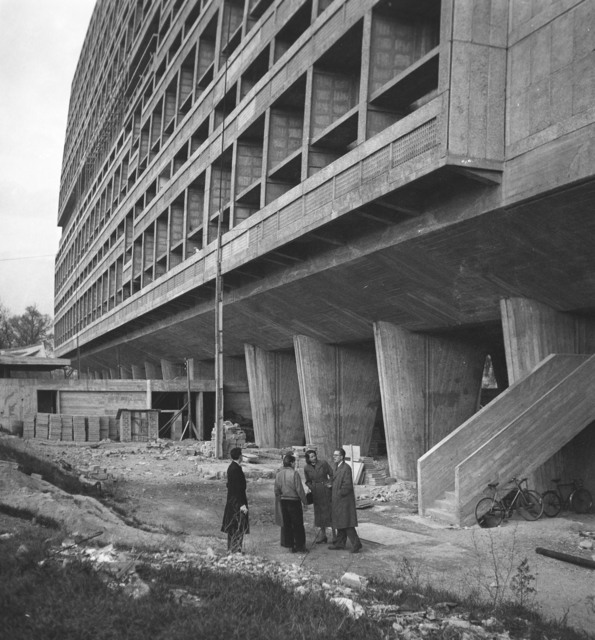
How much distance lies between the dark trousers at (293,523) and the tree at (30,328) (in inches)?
3700

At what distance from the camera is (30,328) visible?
100312mm

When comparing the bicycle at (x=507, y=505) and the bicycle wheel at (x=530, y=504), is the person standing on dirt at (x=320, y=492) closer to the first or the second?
the bicycle at (x=507, y=505)

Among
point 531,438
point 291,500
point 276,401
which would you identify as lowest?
point 291,500

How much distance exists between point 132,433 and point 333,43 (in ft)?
63.7

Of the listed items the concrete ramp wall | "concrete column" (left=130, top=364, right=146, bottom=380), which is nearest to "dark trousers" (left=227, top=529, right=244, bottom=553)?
the concrete ramp wall

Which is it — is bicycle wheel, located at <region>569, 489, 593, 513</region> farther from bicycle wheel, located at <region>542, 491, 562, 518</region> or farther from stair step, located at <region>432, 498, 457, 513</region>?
stair step, located at <region>432, 498, 457, 513</region>

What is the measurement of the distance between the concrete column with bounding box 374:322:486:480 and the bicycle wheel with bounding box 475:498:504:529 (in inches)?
295

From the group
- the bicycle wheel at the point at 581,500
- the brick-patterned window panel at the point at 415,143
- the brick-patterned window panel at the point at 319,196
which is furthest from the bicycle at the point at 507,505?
the brick-patterned window panel at the point at 319,196

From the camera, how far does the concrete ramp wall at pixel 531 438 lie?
40.1 ft

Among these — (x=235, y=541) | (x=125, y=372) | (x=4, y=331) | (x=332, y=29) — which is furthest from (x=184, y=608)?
(x=4, y=331)

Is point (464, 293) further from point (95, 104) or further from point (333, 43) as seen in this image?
point (95, 104)

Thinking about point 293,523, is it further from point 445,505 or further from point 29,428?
point 29,428

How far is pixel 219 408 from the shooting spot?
21328 mm

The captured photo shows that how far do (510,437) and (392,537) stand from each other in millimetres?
3229
